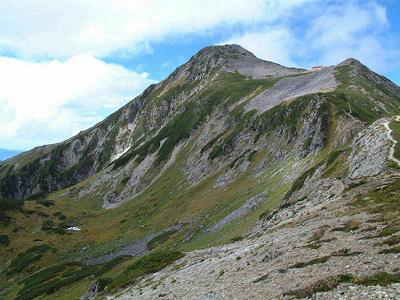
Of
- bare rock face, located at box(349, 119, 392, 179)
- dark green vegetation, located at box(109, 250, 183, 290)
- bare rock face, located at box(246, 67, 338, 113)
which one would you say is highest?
bare rock face, located at box(246, 67, 338, 113)

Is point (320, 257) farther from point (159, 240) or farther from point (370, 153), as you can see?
point (159, 240)

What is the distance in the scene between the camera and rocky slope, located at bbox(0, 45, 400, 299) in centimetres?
2881

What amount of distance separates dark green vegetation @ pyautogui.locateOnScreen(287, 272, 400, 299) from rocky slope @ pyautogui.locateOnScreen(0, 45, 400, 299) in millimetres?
134

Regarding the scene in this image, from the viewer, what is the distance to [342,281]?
19812 mm

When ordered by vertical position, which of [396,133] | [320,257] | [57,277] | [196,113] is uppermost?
[196,113]

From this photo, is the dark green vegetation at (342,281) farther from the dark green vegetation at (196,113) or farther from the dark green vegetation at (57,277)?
the dark green vegetation at (196,113)

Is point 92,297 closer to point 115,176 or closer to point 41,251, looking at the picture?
point 41,251

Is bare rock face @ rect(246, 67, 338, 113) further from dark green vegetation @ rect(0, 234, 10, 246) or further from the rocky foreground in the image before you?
dark green vegetation @ rect(0, 234, 10, 246)

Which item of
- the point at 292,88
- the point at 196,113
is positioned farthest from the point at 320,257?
the point at 196,113

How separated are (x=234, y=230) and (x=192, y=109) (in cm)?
12462

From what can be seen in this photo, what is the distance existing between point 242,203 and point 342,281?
63.4 m

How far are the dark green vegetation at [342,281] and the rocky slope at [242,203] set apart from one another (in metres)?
0.13

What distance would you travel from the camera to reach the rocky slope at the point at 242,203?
2881 centimetres

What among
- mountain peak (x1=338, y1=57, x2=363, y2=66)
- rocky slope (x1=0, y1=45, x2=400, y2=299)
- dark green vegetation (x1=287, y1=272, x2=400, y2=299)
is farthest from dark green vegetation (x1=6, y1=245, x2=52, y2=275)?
mountain peak (x1=338, y1=57, x2=363, y2=66)
